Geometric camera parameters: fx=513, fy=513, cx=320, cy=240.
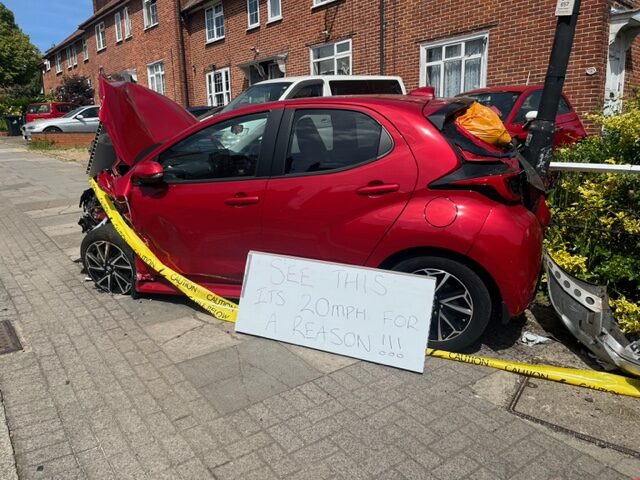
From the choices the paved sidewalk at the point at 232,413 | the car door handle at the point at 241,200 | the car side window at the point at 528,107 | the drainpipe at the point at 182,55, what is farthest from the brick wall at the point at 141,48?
the paved sidewalk at the point at 232,413

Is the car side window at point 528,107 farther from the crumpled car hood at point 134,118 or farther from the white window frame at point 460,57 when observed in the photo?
the crumpled car hood at point 134,118

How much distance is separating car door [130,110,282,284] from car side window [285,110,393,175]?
195 millimetres

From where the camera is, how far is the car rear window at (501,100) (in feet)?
24.7

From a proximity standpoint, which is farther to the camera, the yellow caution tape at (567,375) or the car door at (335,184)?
the car door at (335,184)

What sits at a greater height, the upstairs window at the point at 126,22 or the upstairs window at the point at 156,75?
the upstairs window at the point at 126,22

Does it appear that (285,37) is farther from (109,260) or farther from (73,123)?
(109,260)

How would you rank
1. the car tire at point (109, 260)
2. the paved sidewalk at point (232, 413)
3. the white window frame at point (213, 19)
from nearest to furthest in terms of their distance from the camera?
the paved sidewalk at point (232, 413) → the car tire at point (109, 260) → the white window frame at point (213, 19)

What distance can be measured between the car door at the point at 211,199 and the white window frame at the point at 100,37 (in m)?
30.4

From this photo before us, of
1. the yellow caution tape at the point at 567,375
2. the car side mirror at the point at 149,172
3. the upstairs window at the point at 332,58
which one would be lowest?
the yellow caution tape at the point at 567,375

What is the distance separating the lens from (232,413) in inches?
110

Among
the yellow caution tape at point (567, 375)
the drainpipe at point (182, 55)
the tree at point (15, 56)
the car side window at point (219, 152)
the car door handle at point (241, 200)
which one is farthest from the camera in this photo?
the tree at point (15, 56)

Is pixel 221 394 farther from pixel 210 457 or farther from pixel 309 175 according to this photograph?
pixel 309 175

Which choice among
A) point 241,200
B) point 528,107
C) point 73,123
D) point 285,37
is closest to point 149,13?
point 73,123

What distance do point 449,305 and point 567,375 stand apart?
79 centimetres
